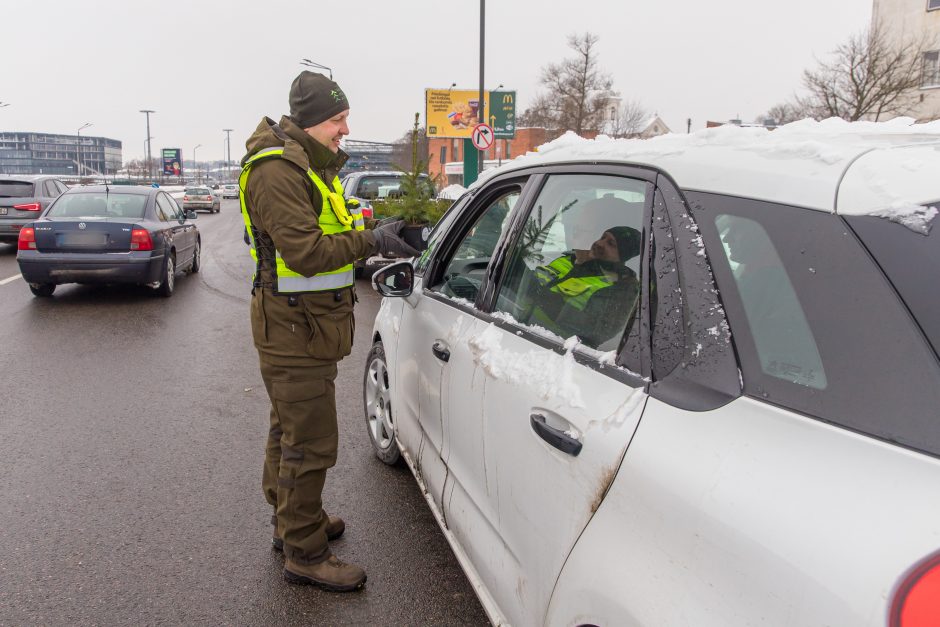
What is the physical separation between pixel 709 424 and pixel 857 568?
1.20ft

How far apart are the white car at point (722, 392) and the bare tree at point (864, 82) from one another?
2698 centimetres

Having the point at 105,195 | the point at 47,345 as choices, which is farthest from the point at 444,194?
the point at 47,345

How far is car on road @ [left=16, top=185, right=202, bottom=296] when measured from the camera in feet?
27.7

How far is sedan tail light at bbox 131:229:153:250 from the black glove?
23.0ft

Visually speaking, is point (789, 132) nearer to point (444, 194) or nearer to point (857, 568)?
point (857, 568)

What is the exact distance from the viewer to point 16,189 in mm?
13984

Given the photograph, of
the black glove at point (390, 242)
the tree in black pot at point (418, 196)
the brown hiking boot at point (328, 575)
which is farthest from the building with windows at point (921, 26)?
the brown hiking boot at point (328, 575)

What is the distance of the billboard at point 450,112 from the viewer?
4012 centimetres

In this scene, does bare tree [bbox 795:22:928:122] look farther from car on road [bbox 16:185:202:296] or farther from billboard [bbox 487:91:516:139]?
car on road [bbox 16:185:202:296]

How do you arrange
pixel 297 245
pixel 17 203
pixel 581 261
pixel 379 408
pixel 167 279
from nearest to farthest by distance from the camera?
1. pixel 581 261
2. pixel 297 245
3. pixel 379 408
4. pixel 167 279
5. pixel 17 203

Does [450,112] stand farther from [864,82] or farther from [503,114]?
[864,82]

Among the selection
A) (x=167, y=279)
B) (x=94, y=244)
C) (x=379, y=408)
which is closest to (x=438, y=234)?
(x=379, y=408)

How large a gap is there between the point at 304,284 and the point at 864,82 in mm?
28600

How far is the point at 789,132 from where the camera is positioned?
63.9 inches
